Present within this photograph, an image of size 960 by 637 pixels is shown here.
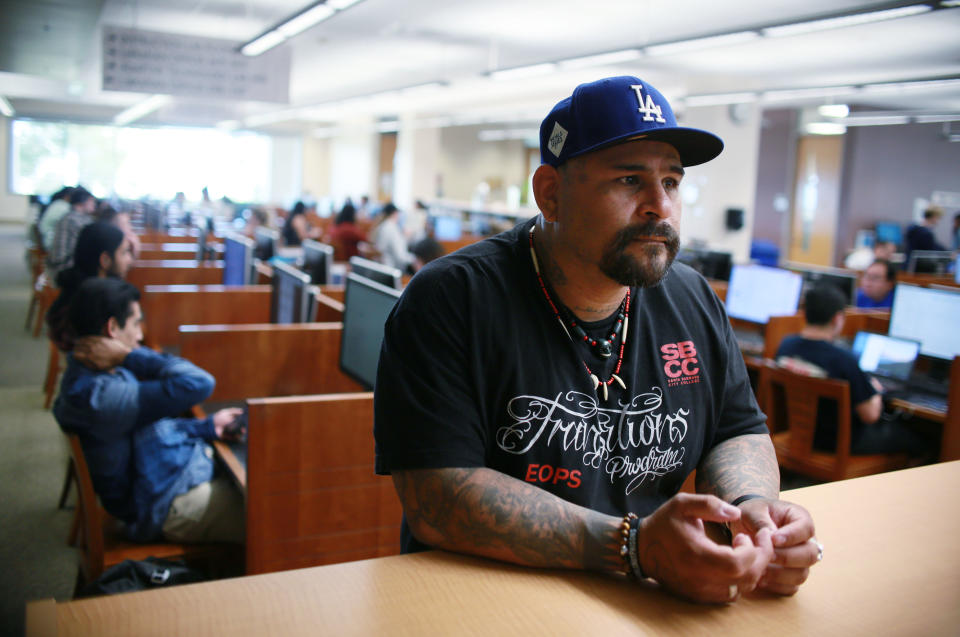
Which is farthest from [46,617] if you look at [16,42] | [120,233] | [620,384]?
[16,42]

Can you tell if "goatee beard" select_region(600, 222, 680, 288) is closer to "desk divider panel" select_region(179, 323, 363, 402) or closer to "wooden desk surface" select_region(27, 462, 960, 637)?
"wooden desk surface" select_region(27, 462, 960, 637)

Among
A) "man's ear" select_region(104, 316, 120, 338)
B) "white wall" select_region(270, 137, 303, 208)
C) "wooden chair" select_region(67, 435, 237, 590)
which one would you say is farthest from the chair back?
"white wall" select_region(270, 137, 303, 208)

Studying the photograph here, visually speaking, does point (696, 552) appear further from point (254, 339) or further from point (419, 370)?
point (254, 339)

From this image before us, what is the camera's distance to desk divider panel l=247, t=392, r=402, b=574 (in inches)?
81.0

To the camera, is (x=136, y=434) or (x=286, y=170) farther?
(x=286, y=170)

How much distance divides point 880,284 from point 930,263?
239 cm

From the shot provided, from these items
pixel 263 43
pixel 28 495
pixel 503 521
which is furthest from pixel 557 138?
pixel 263 43

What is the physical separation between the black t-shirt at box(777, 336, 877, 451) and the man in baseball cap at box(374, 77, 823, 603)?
2.34 m

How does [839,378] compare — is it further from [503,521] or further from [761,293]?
[503,521]

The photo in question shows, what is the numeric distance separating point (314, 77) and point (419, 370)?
43.3ft

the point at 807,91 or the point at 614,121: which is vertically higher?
the point at 807,91

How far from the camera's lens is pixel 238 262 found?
5.12 m

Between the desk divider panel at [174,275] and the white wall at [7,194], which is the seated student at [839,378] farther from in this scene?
the white wall at [7,194]

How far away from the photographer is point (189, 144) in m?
21.5
